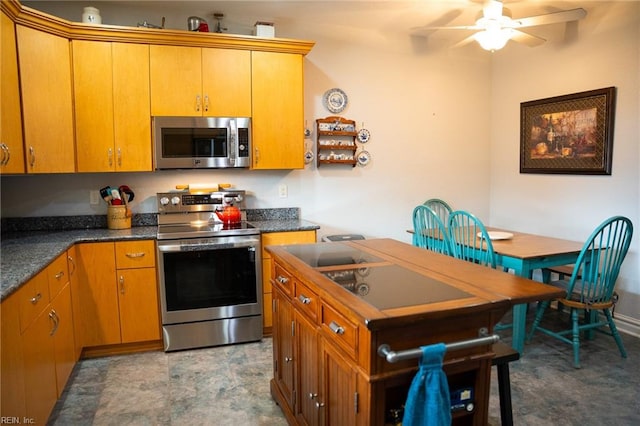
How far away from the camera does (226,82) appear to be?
3.36 m

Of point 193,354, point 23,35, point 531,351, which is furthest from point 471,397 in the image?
point 23,35

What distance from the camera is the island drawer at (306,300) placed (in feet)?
5.67

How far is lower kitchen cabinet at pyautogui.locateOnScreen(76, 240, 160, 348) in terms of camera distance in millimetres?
2971

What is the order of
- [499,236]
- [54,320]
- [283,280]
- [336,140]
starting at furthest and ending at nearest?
[336,140]
[499,236]
[54,320]
[283,280]

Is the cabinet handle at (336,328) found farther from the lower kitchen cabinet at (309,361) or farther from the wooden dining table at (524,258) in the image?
the wooden dining table at (524,258)

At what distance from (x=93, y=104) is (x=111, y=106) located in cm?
11

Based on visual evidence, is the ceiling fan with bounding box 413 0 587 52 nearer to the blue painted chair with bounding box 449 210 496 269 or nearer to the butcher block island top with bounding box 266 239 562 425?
the blue painted chair with bounding box 449 210 496 269

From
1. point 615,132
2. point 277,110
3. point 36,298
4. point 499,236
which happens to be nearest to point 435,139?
point 499,236

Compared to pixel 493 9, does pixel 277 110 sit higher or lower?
lower

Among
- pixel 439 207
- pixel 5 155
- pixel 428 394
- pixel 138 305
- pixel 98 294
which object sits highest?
pixel 5 155

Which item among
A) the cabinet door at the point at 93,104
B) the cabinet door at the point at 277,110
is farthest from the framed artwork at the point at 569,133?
the cabinet door at the point at 93,104

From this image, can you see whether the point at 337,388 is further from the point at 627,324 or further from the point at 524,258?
the point at 627,324

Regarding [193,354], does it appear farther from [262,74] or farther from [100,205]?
[262,74]

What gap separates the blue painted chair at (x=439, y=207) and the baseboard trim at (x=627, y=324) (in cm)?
163
